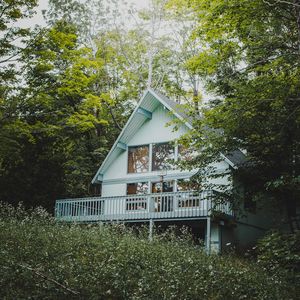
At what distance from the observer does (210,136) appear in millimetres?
13281

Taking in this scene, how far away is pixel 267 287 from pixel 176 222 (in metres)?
12.0

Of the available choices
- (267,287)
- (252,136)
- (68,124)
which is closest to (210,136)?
(252,136)

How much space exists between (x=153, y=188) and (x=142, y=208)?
5.33ft

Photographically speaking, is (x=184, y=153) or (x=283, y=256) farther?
(x=184, y=153)

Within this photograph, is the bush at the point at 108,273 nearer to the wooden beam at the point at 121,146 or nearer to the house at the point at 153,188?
the house at the point at 153,188

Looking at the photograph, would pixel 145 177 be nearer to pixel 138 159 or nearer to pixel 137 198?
pixel 138 159

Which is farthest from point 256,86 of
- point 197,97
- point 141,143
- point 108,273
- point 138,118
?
point 141,143

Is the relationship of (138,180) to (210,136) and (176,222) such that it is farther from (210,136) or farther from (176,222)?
(210,136)

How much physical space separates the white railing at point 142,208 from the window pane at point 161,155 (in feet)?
6.40

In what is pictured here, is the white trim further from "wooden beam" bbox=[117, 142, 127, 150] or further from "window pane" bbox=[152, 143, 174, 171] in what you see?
"wooden beam" bbox=[117, 142, 127, 150]

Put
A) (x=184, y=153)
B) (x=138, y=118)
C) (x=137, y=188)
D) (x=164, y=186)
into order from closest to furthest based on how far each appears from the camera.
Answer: (x=184, y=153)
(x=164, y=186)
(x=137, y=188)
(x=138, y=118)

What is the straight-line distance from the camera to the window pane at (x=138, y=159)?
23.5 m

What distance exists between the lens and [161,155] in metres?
23.0

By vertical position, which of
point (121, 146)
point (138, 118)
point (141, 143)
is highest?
point (138, 118)
